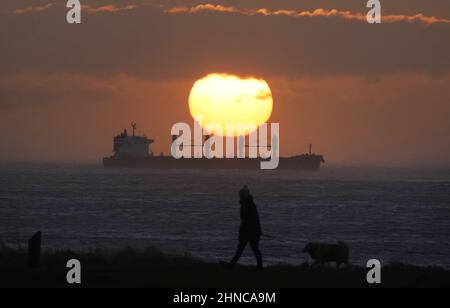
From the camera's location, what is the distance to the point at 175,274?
15.7 meters

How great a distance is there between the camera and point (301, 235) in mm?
36812

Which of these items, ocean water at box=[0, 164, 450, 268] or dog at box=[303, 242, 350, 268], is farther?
ocean water at box=[0, 164, 450, 268]

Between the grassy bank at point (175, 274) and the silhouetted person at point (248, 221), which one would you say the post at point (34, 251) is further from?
the silhouetted person at point (248, 221)

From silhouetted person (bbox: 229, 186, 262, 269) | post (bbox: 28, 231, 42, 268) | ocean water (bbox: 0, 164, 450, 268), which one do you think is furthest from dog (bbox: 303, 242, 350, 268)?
post (bbox: 28, 231, 42, 268)

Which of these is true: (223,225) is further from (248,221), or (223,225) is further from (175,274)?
(248,221)

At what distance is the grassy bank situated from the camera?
14422 mm

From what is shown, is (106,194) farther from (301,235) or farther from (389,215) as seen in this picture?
(301,235)

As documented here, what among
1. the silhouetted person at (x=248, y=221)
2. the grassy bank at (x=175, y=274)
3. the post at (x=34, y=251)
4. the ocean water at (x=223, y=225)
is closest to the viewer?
the grassy bank at (x=175, y=274)

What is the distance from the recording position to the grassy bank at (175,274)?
14.4m

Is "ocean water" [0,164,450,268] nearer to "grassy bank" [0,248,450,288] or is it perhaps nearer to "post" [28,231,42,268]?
"grassy bank" [0,248,450,288]

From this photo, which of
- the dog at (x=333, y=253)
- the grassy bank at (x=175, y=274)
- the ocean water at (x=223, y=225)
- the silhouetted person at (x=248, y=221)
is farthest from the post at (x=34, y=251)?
the ocean water at (x=223, y=225)
